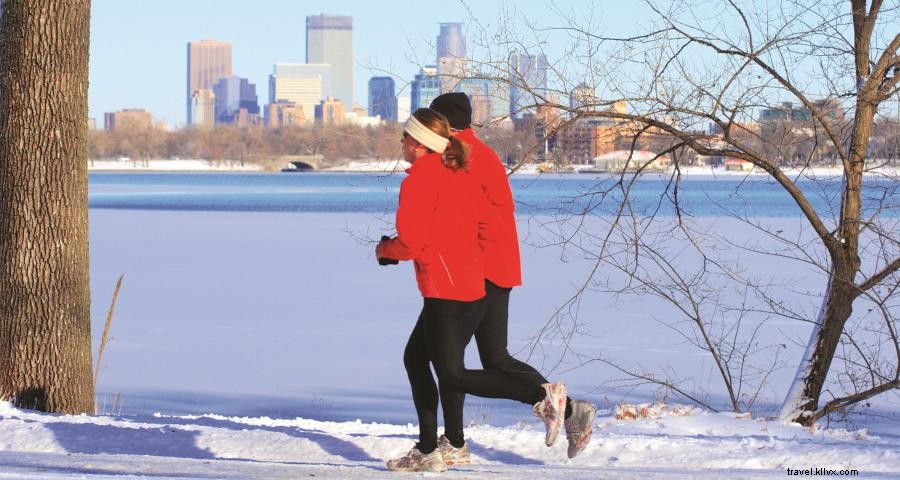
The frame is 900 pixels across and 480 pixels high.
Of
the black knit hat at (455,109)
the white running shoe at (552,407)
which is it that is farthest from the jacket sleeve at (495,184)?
the white running shoe at (552,407)

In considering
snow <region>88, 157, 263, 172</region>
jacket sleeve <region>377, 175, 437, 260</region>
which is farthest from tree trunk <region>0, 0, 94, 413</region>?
snow <region>88, 157, 263, 172</region>

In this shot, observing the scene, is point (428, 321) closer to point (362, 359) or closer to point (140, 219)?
point (362, 359)

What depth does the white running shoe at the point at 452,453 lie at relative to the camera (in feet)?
18.5

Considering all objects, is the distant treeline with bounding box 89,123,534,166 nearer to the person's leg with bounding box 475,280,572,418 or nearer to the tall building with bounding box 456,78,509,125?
the tall building with bounding box 456,78,509,125

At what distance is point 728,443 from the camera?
6.12 meters

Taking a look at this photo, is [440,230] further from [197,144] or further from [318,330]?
[197,144]

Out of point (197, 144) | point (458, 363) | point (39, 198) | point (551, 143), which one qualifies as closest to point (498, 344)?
point (458, 363)

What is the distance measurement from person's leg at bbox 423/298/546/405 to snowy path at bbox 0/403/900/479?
0.36 meters

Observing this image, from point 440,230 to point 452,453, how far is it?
3.89ft

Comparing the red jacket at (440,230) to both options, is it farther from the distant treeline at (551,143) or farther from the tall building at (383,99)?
the tall building at (383,99)

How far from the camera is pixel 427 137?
5.08 m

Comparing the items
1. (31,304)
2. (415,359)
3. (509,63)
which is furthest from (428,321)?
(509,63)

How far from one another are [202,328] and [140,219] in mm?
25475

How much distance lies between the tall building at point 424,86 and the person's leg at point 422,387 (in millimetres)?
3702
